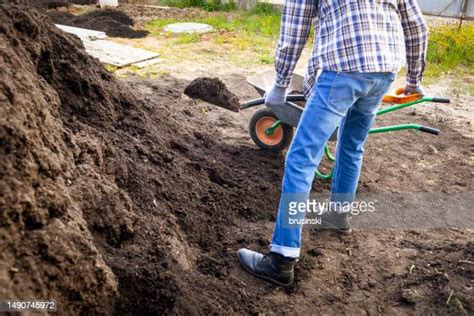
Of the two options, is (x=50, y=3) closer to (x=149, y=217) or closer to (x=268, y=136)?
(x=268, y=136)

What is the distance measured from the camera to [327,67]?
8.10 ft

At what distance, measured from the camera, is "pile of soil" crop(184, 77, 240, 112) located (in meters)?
5.25

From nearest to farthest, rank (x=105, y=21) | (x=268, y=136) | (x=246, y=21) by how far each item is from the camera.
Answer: (x=268, y=136), (x=105, y=21), (x=246, y=21)

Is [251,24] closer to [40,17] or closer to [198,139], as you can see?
[198,139]

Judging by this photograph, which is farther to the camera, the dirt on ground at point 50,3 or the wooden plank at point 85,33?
the dirt on ground at point 50,3

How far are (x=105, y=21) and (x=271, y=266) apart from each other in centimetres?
759

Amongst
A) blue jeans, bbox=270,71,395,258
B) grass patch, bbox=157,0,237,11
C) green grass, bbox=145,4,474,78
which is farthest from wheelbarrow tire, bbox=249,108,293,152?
grass patch, bbox=157,0,237,11

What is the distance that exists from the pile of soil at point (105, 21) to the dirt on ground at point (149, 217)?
193 inches

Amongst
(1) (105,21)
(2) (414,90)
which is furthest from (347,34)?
(1) (105,21)

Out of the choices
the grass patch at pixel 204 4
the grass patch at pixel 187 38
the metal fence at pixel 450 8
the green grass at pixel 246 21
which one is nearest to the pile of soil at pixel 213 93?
the grass patch at pixel 187 38

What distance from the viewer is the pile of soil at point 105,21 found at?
28.2 ft

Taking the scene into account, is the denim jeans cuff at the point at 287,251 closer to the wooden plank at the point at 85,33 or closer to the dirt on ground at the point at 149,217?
the dirt on ground at the point at 149,217

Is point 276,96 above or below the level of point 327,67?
below

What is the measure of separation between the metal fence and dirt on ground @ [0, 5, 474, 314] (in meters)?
5.01
